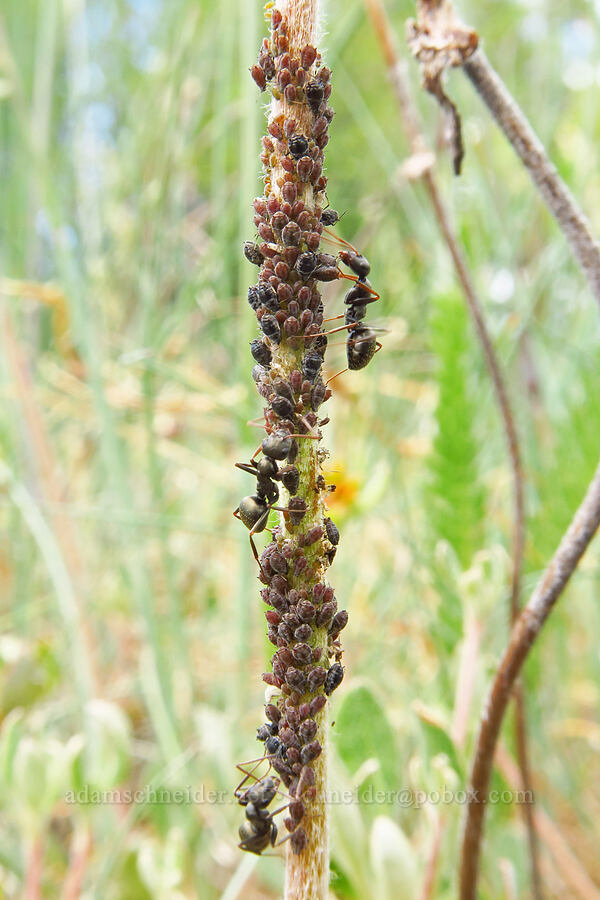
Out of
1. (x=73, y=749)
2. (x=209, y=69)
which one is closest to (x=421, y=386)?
(x=209, y=69)

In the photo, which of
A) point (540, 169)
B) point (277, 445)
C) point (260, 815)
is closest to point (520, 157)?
point (540, 169)

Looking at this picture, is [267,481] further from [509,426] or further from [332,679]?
[509,426]

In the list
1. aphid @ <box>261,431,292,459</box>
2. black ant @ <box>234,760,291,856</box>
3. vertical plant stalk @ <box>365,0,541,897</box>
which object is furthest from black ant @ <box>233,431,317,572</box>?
vertical plant stalk @ <box>365,0,541,897</box>

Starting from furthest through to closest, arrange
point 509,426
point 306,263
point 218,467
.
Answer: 1. point 218,467
2. point 509,426
3. point 306,263

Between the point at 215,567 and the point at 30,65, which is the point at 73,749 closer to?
the point at 215,567

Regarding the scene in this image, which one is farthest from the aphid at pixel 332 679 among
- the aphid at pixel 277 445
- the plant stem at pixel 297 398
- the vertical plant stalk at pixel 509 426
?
the vertical plant stalk at pixel 509 426

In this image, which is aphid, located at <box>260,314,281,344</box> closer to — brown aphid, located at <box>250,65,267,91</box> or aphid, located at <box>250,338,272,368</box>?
aphid, located at <box>250,338,272,368</box>
